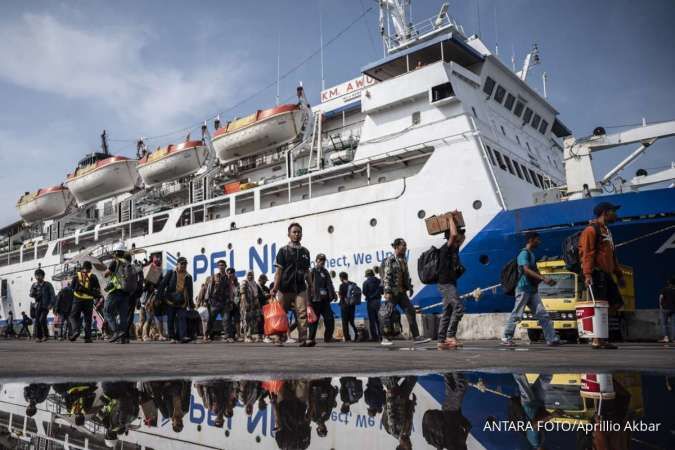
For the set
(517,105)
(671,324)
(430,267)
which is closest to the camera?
(430,267)

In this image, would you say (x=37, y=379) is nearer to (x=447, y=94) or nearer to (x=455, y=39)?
(x=447, y=94)

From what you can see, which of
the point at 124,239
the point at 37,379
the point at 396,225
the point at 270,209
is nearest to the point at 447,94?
the point at 396,225

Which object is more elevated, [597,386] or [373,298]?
[373,298]

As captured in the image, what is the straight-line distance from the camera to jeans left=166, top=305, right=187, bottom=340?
9633mm

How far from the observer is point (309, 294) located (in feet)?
27.8

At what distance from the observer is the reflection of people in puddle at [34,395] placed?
5.81 feet

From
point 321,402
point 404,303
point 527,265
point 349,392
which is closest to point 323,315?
point 404,303

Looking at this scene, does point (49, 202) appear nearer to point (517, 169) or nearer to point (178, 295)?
point (178, 295)

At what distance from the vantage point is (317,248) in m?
13.8

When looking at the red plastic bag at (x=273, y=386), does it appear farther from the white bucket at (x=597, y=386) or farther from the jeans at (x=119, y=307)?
the jeans at (x=119, y=307)

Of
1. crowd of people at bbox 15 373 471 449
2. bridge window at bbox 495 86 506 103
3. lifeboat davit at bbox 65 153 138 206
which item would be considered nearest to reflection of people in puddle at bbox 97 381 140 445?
crowd of people at bbox 15 373 471 449

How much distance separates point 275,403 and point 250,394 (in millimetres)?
252

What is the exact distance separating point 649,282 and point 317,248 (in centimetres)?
771

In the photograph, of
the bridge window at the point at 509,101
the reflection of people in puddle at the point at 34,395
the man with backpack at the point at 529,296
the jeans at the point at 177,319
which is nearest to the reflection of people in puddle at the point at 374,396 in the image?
the reflection of people in puddle at the point at 34,395
